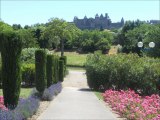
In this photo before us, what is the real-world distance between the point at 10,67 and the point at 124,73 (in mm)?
15488

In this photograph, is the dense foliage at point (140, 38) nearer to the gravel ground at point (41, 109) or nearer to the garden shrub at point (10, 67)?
the gravel ground at point (41, 109)

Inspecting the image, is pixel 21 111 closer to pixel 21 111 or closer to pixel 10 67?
pixel 21 111

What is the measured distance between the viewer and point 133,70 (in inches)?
1037

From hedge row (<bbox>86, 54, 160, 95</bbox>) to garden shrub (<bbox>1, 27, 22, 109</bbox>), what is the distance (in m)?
14.4

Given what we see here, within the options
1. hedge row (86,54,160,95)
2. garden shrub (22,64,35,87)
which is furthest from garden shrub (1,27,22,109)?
garden shrub (22,64,35,87)

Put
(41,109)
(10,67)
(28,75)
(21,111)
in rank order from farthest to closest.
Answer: (28,75), (41,109), (10,67), (21,111)

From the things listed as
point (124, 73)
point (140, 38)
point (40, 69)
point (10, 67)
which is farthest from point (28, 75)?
point (140, 38)

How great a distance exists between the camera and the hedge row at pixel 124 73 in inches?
1005

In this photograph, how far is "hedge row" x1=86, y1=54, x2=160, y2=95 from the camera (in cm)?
2552

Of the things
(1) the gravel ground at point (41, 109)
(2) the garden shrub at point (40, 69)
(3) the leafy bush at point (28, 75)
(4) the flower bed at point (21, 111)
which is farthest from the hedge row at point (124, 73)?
(4) the flower bed at point (21, 111)

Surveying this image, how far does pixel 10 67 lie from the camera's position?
1224 centimetres

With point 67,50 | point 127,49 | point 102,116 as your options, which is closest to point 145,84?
point 102,116

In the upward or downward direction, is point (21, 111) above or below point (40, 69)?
below

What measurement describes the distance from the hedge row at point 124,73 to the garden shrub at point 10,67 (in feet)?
47.3
